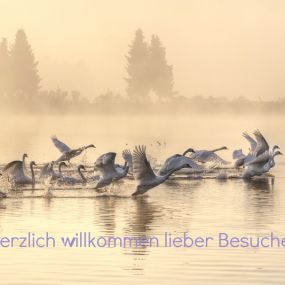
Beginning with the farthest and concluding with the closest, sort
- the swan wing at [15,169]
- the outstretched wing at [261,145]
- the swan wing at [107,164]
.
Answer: the outstretched wing at [261,145] → the swan wing at [15,169] → the swan wing at [107,164]

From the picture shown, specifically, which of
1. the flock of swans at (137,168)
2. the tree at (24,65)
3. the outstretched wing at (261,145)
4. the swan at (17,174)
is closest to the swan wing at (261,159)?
the flock of swans at (137,168)

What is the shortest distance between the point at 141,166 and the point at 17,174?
22.9 ft

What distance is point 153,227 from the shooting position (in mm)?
29766

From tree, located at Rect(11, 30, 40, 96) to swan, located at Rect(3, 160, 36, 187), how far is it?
153592 millimetres

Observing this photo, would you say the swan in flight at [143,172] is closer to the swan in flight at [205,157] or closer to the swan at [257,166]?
the swan at [257,166]

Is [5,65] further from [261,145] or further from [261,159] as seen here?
[261,159]

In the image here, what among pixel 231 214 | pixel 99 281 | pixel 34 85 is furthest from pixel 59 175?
pixel 34 85

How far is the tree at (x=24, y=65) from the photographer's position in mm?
193375

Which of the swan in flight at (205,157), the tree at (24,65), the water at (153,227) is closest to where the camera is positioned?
the water at (153,227)

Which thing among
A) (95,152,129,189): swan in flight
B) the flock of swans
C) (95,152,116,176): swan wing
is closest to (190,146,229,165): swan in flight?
the flock of swans

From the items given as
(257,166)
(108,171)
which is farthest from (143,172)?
(257,166)

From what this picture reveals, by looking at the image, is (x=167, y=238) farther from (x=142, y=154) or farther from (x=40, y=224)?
(x=142, y=154)

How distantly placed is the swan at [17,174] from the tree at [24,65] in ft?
504

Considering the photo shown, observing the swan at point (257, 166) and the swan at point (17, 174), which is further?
the swan at point (257, 166)
